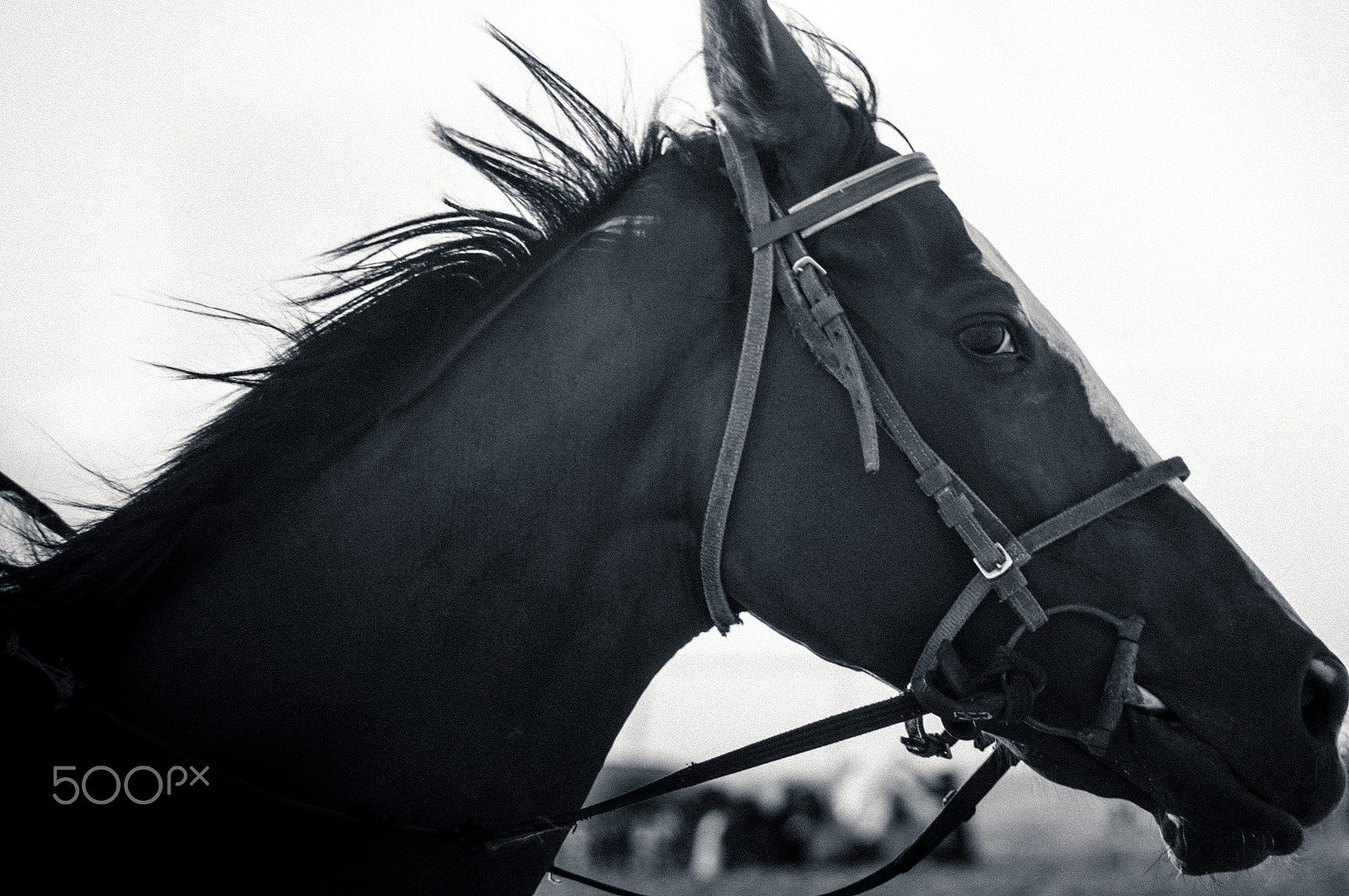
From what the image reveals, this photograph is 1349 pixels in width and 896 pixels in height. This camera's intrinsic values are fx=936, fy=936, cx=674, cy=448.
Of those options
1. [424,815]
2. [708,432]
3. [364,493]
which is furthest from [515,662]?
[708,432]

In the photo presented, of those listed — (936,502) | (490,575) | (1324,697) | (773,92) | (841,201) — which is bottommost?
(1324,697)

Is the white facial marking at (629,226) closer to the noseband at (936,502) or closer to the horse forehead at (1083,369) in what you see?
the noseband at (936,502)

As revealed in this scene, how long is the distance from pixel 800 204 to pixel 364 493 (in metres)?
1.19

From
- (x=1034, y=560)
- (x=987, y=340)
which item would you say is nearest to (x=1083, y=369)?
(x=987, y=340)

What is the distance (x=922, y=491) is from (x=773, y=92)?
984 millimetres

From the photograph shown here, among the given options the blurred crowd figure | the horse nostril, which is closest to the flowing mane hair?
the horse nostril

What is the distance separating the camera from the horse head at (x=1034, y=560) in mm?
1995

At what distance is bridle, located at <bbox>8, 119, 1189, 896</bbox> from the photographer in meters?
2.04

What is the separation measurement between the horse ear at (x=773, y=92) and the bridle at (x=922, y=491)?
86 millimetres

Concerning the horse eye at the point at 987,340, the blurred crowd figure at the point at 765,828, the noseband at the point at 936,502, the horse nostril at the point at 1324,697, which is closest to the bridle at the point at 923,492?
the noseband at the point at 936,502

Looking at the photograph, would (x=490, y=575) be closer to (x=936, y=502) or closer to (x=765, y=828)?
(x=936, y=502)

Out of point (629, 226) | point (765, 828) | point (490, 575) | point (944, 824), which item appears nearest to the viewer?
point (490, 575)

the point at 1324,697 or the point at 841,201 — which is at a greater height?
the point at 841,201

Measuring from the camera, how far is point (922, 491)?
2070 millimetres
